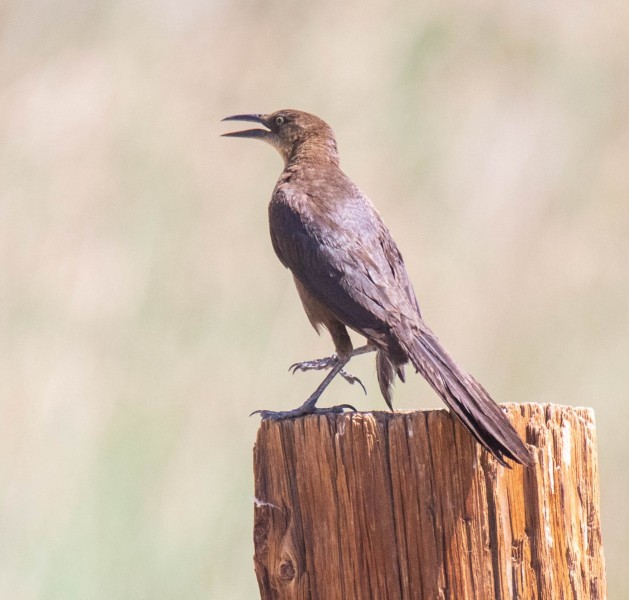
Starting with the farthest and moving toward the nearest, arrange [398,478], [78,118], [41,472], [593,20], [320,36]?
[593,20] → [320,36] → [78,118] → [41,472] → [398,478]

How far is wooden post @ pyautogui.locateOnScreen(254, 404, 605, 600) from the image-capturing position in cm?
269

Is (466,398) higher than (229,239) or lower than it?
lower

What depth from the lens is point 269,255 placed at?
5.82 m

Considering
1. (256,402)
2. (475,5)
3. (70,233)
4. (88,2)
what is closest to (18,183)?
(70,233)

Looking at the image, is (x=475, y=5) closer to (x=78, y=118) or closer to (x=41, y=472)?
(x=78, y=118)

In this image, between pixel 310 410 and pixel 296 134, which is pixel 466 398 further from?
pixel 296 134

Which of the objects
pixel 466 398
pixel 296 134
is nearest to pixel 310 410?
pixel 466 398

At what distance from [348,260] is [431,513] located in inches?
54.8

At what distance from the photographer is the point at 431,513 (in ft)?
8.85

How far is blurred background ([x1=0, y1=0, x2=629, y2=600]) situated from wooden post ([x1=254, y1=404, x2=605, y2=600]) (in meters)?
2.10

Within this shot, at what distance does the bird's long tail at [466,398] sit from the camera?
8.93 feet

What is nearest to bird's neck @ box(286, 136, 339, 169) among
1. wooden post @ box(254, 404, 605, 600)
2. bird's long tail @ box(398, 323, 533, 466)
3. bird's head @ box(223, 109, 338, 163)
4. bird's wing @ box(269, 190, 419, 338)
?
bird's head @ box(223, 109, 338, 163)

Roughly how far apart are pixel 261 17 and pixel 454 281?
2036 millimetres

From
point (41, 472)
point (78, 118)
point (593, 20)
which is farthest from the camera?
point (593, 20)
